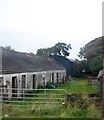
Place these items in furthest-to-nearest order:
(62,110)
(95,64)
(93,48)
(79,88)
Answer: (93,48)
(95,64)
(79,88)
(62,110)

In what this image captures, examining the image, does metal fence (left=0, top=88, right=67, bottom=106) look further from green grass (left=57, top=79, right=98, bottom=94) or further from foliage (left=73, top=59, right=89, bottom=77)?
foliage (left=73, top=59, right=89, bottom=77)

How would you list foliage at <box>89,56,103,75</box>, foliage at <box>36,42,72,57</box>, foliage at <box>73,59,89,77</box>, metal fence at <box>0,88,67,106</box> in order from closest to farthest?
metal fence at <box>0,88,67,106</box> → foliage at <box>89,56,103,75</box> → foliage at <box>73,59,89,77</box> → foliage at <box>36,42,72,57</box>

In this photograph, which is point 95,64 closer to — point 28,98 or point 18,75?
point 18,75

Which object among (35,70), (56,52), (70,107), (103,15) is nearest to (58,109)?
(70,107)

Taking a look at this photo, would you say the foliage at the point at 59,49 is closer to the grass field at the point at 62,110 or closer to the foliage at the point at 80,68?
the foliage at the point at 80,68

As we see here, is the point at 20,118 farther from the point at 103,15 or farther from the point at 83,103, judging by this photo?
the point at 103,15

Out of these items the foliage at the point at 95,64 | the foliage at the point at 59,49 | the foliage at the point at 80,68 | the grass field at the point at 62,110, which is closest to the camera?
the grass field at the point at 62,110

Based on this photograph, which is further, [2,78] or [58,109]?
[2,78]

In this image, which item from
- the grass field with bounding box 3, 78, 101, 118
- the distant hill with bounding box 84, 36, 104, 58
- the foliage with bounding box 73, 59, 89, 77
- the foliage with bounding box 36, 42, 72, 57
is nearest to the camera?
the grass field with bounding box 3, 78, 101, 118

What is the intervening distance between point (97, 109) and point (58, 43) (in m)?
54.4

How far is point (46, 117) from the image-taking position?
39.5 feet

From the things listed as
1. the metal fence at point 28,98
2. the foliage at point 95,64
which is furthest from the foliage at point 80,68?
the metal fence at point 28,98

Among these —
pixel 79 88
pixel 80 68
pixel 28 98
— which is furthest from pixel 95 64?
pixel 28 98

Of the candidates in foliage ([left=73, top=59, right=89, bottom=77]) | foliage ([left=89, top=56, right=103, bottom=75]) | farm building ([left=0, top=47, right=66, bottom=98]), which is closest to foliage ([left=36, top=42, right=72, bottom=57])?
foliage ([left=73, top=59, right=89, bottom=77])
